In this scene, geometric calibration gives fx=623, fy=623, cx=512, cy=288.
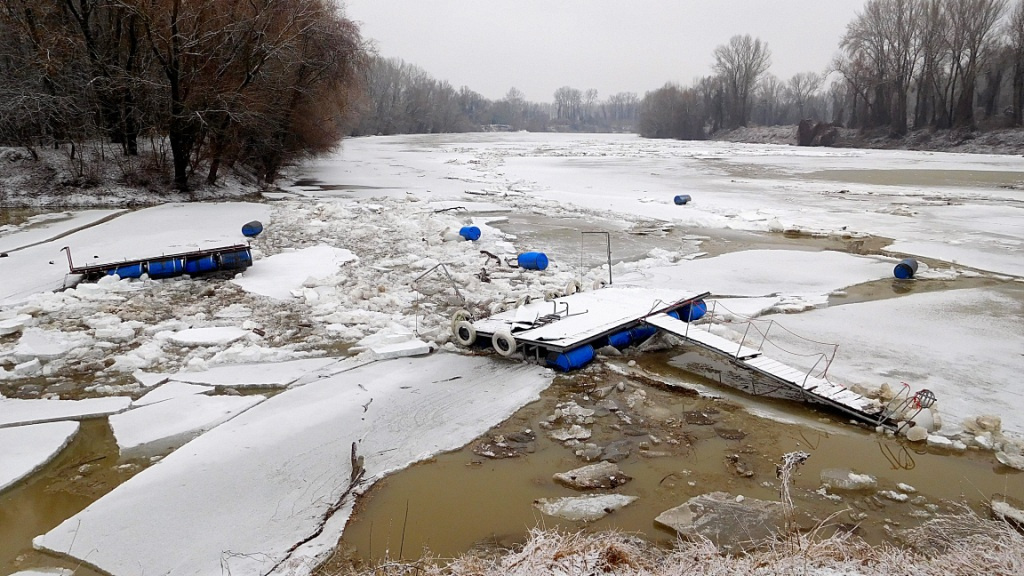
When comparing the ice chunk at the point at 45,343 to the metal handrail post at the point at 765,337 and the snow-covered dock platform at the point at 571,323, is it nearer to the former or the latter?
the snow-covered dock platform at the point at 571,323

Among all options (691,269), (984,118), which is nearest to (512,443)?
(691,269)

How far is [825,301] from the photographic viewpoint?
10.6 metres

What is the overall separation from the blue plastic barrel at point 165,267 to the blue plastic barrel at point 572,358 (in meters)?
7.54

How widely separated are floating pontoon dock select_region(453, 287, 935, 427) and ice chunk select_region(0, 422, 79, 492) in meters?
4.46

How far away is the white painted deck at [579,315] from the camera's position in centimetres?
800

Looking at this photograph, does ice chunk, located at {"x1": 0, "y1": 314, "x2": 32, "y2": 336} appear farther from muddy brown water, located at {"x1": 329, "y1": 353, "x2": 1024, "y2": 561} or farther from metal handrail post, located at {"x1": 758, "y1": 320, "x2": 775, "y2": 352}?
metal handrail post, located at {"x1": 758, "y1": 320, "x2": 775, "y2": 352}

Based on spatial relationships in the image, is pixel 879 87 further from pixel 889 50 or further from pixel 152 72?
pixel 152 72

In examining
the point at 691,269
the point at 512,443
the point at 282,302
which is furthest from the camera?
the point at 691,269

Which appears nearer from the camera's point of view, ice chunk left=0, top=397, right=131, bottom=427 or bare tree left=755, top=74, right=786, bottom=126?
ice chunk left=0, top=397, right=131, bottom=427

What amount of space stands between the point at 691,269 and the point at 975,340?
16.6ft

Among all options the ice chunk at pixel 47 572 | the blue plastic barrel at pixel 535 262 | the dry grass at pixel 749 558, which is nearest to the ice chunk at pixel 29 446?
the ice chunk at pixel 47 572

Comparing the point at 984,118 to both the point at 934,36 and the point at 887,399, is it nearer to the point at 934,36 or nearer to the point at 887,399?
the point at 934,36

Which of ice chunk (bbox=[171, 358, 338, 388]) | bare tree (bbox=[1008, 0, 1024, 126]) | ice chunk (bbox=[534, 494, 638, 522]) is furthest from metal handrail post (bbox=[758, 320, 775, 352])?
bare tree (bbox=[1008, 0, 1024, 126])

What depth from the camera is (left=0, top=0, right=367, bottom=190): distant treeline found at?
773 inches
